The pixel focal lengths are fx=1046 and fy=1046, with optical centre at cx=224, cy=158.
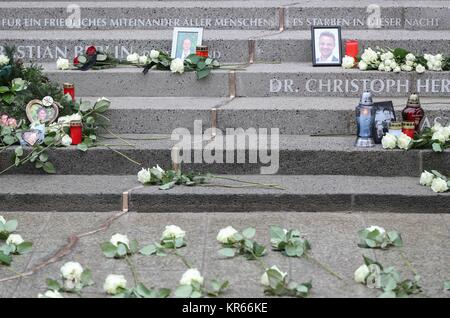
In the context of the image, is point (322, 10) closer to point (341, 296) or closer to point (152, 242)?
point (152, 242)

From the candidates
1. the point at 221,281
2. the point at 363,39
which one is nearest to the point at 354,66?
the point at 363,39

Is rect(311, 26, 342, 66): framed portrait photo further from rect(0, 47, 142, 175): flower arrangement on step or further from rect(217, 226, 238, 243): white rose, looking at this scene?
rect(217, 226, 238, 243): white rose

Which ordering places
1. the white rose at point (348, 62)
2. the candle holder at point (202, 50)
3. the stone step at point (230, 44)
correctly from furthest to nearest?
the stone step at point (230, 44), the candle holder at point (202, 50), the white rose at point (348, 62)

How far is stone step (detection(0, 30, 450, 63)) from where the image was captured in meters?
9.22

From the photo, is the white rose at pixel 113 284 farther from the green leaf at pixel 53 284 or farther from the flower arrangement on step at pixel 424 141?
the flower arrangement on step at pixel 424 141

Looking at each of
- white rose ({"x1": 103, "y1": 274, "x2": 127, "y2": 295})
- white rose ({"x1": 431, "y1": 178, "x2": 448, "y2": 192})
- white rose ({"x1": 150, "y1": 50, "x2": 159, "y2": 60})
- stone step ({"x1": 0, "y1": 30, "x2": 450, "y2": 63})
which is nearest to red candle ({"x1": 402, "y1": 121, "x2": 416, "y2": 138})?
white rose ({"x1": 431, "y1": 178, "x2": 448, "y2": 192})

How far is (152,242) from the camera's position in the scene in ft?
22.5

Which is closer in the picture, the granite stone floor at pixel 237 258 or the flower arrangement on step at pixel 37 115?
the granite stone floor at pixel 237 258

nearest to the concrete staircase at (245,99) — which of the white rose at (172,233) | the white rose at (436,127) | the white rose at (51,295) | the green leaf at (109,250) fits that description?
the white rose at (436,127)

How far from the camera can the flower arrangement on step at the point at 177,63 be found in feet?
28.8

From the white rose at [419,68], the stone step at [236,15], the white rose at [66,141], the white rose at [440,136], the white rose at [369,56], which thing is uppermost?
the stone step at [236,15]

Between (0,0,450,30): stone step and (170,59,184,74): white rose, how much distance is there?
116 centimetres

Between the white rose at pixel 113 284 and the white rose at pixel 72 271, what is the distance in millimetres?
195

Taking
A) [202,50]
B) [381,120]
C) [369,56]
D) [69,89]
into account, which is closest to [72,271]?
[69,89]
